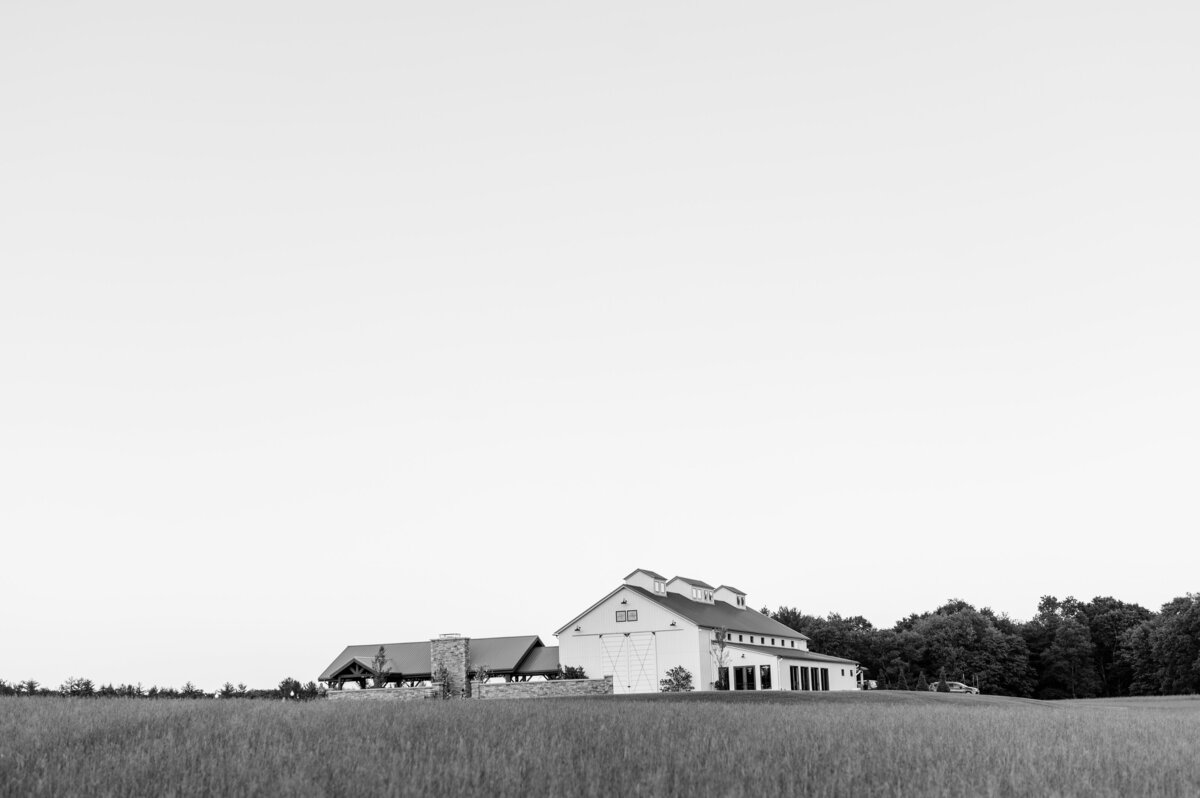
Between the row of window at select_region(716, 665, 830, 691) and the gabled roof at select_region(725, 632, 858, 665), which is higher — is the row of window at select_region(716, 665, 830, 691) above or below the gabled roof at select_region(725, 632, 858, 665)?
below

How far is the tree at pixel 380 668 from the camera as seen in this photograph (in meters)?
65.7

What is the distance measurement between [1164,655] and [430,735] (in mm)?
107812

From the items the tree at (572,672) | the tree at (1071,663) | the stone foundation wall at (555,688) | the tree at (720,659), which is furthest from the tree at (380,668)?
the tree at (1071,663)

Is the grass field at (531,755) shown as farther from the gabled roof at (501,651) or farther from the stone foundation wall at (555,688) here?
the gabled roof at (501,651)

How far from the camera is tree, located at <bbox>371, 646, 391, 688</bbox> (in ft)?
216

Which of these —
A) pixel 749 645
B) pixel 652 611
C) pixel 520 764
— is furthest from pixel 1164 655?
pixel 520 764

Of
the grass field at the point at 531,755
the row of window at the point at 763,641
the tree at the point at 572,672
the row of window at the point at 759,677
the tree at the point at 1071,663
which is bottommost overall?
the tree at the point at 1071,663

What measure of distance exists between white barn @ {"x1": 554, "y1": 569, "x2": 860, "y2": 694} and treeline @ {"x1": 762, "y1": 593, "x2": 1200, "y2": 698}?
43.6 m

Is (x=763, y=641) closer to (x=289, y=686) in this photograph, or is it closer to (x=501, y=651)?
(x=501, y=651)

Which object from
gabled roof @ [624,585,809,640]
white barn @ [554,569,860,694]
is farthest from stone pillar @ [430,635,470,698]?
gabled roof @ [624,585,809,640]

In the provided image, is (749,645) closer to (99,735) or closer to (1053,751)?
(1053,751)

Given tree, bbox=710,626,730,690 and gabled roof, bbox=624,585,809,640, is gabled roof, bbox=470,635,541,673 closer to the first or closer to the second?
gabled roof, bbox=624,585,809,640

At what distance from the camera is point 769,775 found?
1176cm

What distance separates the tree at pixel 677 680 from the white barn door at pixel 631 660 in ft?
6.71
